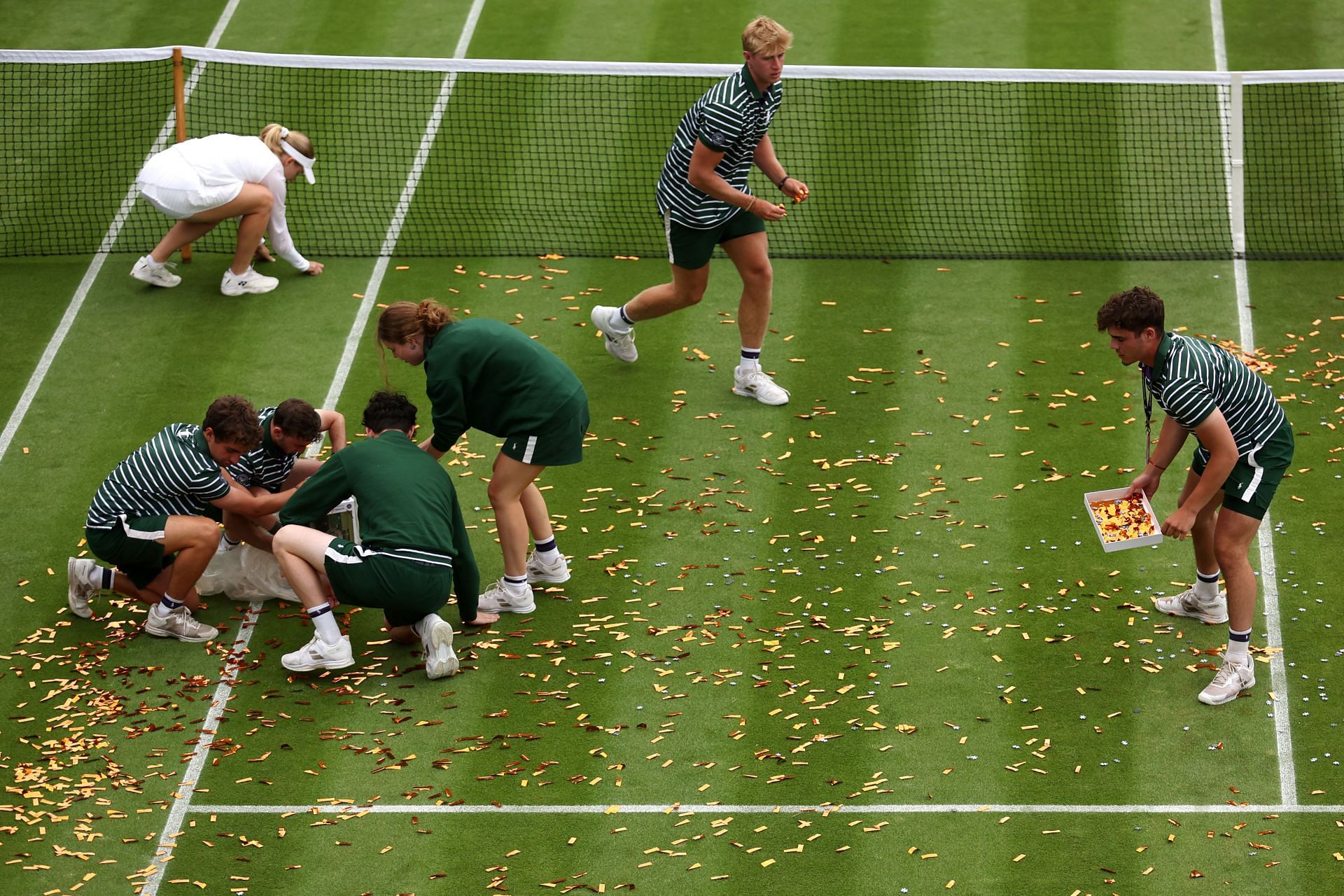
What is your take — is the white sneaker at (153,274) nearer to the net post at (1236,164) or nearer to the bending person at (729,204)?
the bending person at (729,204)

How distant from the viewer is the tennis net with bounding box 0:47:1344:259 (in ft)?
44.1

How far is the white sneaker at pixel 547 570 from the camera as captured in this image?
9703 millimetres

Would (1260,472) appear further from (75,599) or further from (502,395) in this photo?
(75,599)

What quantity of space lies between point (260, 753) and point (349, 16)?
10509 mm

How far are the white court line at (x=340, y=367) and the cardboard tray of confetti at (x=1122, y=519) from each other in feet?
15.9

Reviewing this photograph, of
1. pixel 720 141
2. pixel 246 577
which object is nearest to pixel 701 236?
pixel 720 141

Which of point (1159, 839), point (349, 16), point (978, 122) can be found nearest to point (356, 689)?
point (1159, 839)

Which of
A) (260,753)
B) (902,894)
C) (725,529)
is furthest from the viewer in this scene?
(725,529)

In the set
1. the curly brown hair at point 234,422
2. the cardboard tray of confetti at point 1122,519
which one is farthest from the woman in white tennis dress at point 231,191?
the cardboard tray of confetti at point 1122,519

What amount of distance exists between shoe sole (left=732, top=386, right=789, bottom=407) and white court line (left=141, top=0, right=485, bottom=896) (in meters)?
2.84

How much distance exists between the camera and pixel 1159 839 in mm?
7832

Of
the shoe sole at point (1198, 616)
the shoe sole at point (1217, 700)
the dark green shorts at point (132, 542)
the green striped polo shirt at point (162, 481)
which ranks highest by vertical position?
the green striped polo shirt at point (162, 481)

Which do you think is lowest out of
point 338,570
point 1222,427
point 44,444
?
point 44,444

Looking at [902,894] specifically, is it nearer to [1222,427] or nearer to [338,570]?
[1222,427]
